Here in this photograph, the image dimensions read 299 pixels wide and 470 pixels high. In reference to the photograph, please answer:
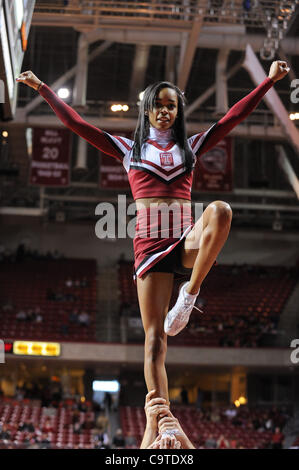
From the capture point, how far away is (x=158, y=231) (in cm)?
418

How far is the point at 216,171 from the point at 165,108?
13277 millimetres

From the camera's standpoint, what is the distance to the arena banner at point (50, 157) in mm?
17344

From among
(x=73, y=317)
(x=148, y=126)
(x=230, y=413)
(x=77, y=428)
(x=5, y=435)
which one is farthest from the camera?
(x=73, y=317)

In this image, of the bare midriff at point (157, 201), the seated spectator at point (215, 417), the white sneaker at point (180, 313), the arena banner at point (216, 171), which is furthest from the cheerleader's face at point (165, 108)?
the seated spectator at point (215, 417)

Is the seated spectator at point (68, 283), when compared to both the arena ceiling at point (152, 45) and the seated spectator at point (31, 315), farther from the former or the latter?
the arena ceiling at point (152, 45)

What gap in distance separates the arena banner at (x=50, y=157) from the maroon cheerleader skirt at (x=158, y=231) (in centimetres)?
1323

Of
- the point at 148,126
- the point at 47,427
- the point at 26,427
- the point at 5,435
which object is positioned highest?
the point at 47,427

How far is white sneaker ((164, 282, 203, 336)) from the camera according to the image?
3822mm

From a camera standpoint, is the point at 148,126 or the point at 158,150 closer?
the point at 158,150

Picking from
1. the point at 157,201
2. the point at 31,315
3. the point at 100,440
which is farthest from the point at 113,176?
the point at 157,201

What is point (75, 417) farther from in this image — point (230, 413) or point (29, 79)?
point (29, 79)

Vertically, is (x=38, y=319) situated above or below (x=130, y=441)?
above

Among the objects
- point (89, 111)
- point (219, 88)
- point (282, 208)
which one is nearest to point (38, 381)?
point (282, 208)

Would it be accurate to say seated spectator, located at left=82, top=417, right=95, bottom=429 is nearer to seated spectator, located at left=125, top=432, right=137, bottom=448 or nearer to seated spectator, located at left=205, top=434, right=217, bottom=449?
seated spectator, located at left=125, top=432, right=137, bottom=448
